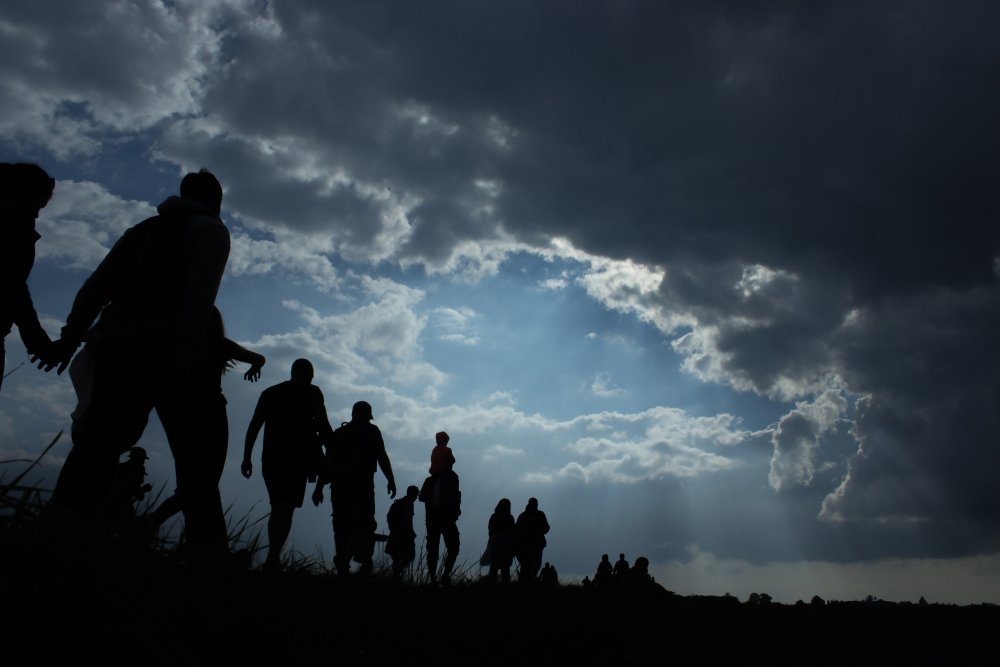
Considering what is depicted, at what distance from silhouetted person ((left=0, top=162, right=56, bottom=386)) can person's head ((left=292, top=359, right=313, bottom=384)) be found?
322cm

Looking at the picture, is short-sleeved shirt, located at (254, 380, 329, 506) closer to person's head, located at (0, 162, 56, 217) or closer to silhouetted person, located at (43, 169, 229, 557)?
silhouetted person, located at (43, 169, 229, 557)

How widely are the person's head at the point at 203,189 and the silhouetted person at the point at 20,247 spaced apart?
0.66 metres

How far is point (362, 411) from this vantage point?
829 cm

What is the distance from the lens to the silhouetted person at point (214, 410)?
3.91m

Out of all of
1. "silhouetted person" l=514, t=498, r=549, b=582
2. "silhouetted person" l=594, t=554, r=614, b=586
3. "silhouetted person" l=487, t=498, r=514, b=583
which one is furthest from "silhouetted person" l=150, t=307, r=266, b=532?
"silhouetted person" l=594, t=554, r=614, b=586

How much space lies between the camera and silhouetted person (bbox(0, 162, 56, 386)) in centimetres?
358

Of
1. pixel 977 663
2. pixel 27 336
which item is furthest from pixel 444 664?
pixel 977 663

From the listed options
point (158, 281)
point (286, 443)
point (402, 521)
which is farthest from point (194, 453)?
point (402, 521)

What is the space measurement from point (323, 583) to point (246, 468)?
10.3 ft

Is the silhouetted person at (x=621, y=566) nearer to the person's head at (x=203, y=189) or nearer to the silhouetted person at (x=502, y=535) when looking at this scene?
the silhouetted person at (x=502, y=535)

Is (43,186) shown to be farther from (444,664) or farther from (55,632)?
(444,664)

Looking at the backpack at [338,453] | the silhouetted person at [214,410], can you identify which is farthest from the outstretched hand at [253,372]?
the backpack at [338,453]

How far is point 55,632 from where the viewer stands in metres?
2.02

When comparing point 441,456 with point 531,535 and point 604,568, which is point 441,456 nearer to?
point 531,535
